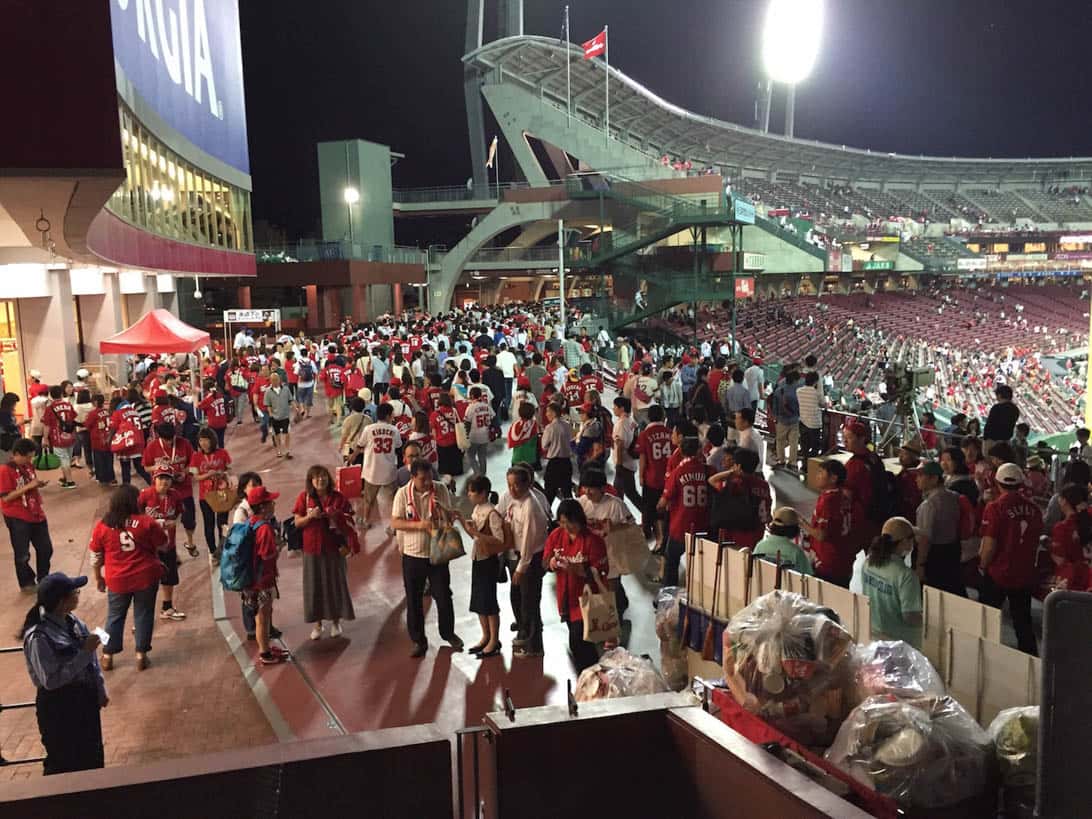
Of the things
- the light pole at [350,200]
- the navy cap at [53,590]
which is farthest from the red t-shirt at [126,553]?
the light pole at [350,200]

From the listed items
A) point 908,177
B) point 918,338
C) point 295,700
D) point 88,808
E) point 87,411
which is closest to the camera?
point 88,808

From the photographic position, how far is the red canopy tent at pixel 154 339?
49.0 ft

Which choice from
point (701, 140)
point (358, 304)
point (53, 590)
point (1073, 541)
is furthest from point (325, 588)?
point (701, 140)

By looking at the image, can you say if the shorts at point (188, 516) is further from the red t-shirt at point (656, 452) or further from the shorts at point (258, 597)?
the red t-shirt at point (656, 452)

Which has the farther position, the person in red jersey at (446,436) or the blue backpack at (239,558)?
the person in red jersey at (446,436)

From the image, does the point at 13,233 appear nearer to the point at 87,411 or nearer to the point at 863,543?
the point at 87,411

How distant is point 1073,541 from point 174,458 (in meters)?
8.28

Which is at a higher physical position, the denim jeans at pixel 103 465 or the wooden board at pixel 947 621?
the wooden board at pixel 947 621

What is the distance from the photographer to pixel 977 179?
89.1m

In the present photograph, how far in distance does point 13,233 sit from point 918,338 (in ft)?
177

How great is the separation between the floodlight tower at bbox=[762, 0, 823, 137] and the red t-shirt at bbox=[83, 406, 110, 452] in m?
79.8

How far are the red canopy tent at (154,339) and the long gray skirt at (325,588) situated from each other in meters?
9.14

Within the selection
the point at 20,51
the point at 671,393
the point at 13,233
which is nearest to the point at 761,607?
the point at 20,51

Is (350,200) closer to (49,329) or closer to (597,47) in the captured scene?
(597,47)
